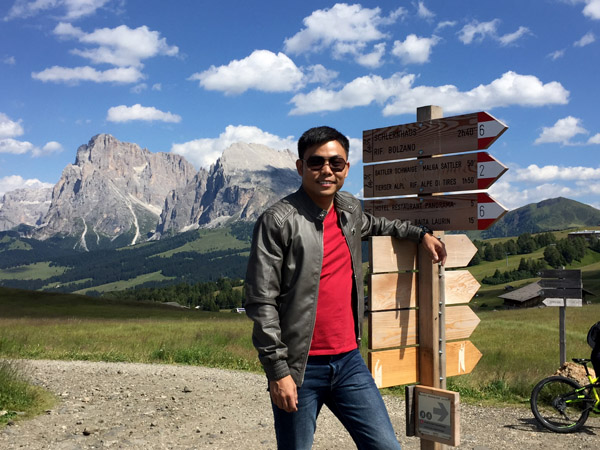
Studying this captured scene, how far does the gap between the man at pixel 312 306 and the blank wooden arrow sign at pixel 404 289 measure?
842 millimetres

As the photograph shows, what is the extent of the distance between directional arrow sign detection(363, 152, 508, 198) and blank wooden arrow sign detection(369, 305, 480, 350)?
116cm

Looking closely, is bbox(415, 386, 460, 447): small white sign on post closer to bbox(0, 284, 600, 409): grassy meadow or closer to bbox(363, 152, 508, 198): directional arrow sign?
bbox(363, 152, 508, 198): directional arrow sign

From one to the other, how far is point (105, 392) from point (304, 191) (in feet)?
27.8

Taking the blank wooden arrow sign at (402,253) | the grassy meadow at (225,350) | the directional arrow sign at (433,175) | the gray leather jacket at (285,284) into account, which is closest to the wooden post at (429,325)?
the blank wooden arrow sign at (402,253)

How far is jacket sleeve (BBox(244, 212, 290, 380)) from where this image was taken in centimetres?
342

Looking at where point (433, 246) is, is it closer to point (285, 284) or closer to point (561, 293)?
point (285, 284)

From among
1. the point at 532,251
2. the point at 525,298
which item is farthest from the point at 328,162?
the point at 532,251

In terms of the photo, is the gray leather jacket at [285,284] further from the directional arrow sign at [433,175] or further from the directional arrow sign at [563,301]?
the directional arrow sign at [563,301]

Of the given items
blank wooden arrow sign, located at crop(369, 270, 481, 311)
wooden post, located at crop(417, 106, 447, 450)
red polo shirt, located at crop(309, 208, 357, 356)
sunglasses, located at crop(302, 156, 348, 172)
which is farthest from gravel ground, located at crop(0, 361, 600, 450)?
sunglasses, located at crop(302, 156, 348, 172)

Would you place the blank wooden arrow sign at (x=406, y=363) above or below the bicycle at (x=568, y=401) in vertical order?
above

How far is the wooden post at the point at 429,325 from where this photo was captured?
498 centimetres

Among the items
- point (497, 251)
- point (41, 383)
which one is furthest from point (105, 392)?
point (497, 251)

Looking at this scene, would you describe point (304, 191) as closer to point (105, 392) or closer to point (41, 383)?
point (105, 392)

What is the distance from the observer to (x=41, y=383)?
37.1 ft
